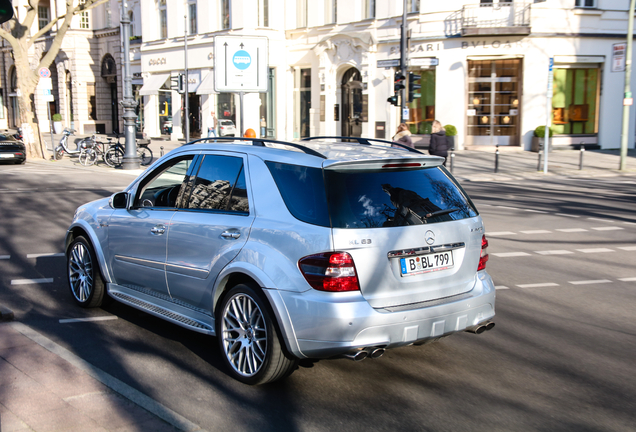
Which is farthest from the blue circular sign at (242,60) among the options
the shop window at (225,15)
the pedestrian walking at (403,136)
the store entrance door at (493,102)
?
the shop window at (225,15)

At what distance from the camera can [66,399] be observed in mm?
3971

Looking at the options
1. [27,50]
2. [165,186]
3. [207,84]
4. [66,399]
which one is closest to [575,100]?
[207,84]

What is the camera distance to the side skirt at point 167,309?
4.80 metres

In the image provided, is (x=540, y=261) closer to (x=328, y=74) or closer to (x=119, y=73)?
(x=328, y=74)

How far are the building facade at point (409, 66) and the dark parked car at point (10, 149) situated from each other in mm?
6493

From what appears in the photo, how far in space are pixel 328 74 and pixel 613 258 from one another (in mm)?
25964

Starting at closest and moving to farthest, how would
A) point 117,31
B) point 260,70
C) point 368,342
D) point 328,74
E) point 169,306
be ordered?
point 368,342 < point 169,306 < point 260,70 < point 328,74 < point 117,31

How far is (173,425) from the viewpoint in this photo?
3682mm

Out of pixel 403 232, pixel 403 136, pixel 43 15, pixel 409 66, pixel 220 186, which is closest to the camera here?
pixel 403 232

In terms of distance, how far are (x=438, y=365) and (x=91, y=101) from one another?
48107mm

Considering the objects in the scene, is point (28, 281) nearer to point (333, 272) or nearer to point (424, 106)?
point (333, 272)

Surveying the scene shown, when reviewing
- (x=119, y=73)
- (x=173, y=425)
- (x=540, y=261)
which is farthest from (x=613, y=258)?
(x=119, y=73)

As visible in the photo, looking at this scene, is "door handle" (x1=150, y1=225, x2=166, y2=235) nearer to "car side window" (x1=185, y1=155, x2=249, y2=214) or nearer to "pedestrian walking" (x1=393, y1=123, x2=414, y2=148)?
"car side window" (x1=185, y1=155, x2=249, y2=214)

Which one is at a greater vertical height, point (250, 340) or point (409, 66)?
point (409, 66)
